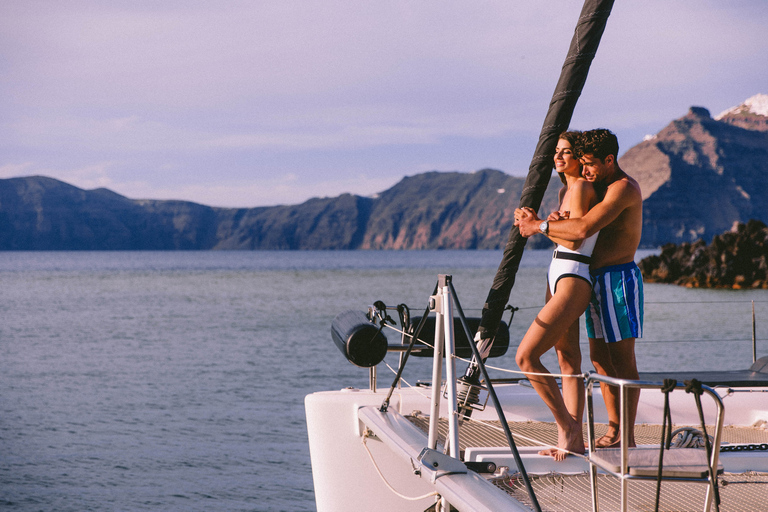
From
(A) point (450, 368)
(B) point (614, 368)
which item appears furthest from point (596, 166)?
(A) point (450, 368)

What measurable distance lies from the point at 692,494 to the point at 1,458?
11458 millimetres

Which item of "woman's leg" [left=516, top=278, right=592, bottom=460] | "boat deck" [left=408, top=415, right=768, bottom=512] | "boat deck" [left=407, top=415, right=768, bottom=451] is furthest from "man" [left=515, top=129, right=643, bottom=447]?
"boat deck" [left=407, top=415, right=768, bottom=451]

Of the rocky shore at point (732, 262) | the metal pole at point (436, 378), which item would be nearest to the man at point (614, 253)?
the metal pole at point (436, 378)

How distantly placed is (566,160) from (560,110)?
509 mm

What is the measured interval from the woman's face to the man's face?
0.07 m

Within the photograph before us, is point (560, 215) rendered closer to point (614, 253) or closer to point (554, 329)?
point (614, 253)

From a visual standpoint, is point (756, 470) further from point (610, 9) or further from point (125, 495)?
point (125, 495)

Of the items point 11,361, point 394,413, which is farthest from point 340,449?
point 11,361

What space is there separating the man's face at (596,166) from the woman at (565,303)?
0.06 metres

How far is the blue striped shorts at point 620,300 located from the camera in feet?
12.1

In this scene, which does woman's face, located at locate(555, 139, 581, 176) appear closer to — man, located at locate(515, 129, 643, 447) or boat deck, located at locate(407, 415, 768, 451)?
man, located at locate(515, 129, 643, 447)

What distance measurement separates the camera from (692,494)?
3668 mm

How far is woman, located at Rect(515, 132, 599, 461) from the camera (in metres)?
3.67

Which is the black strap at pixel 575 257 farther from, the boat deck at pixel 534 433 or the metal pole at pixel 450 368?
the boat deck at pixel 534 433
